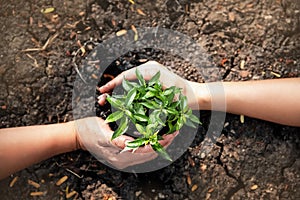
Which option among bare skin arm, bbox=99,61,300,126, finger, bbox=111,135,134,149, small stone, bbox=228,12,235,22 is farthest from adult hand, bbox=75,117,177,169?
small stone, bbox=228,12,235,22

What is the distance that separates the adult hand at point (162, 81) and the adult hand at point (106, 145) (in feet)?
0.32

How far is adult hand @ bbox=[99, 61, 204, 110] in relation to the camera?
1721 mm

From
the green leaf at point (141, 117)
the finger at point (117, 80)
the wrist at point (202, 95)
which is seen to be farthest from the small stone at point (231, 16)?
the green leaf at point (141, 117)

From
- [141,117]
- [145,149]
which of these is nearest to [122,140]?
[145,149]

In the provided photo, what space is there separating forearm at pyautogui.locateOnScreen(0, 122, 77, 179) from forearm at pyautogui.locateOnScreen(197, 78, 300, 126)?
0.48 metres

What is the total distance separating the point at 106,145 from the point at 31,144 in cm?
24

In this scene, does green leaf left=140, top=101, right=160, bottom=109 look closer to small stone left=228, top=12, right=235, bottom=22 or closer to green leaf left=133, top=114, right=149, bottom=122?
green leaf left=133, top=114, right=149, bottom=122

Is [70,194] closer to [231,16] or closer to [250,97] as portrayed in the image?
[250,97]

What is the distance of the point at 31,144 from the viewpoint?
1.73m

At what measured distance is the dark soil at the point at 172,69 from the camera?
1.86 metres

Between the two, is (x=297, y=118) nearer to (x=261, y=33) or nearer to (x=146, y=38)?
(x=261, y=33)

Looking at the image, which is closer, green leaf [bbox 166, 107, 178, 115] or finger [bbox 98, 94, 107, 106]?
green leaf [bbox 166, 107, 178, 115]

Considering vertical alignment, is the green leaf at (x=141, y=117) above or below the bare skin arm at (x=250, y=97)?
above

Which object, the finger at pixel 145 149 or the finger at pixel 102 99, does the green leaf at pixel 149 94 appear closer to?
the finger at pixel 145 149
